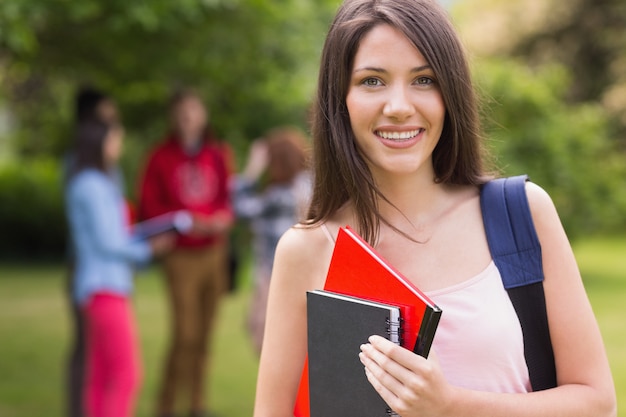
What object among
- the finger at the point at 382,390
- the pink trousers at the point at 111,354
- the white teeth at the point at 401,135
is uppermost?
the white teeth at the point at 401,135

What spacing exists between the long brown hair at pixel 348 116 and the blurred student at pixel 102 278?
10.8 feet

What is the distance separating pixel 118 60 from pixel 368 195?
5.68 metres

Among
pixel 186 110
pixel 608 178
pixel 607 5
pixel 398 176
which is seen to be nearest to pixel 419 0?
pixel 398 176

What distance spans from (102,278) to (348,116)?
345cm

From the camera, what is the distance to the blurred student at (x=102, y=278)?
16.5 feet

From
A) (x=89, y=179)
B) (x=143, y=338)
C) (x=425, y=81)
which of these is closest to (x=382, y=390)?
(x=425, y=81)

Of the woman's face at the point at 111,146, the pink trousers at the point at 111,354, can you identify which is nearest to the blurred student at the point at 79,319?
the woman's face at the point at 111,146

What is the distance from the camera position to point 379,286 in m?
1.63

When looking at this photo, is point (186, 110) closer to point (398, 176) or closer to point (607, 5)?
point (398, 176)

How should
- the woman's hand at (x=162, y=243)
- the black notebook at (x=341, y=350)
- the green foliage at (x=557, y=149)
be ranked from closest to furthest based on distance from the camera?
the black notebook at (x=341, y=350), the woman's hand at (x=162, y=243), the green foliage at (x=557, y=149)

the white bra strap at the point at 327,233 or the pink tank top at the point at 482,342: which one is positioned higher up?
the white bra strap at the point at 327,233

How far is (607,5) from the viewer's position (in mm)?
24031

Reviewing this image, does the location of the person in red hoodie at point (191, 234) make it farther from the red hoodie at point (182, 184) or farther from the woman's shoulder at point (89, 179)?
the woman's shoulder at point (89, 179)

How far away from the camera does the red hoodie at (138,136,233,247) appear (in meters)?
6.56
